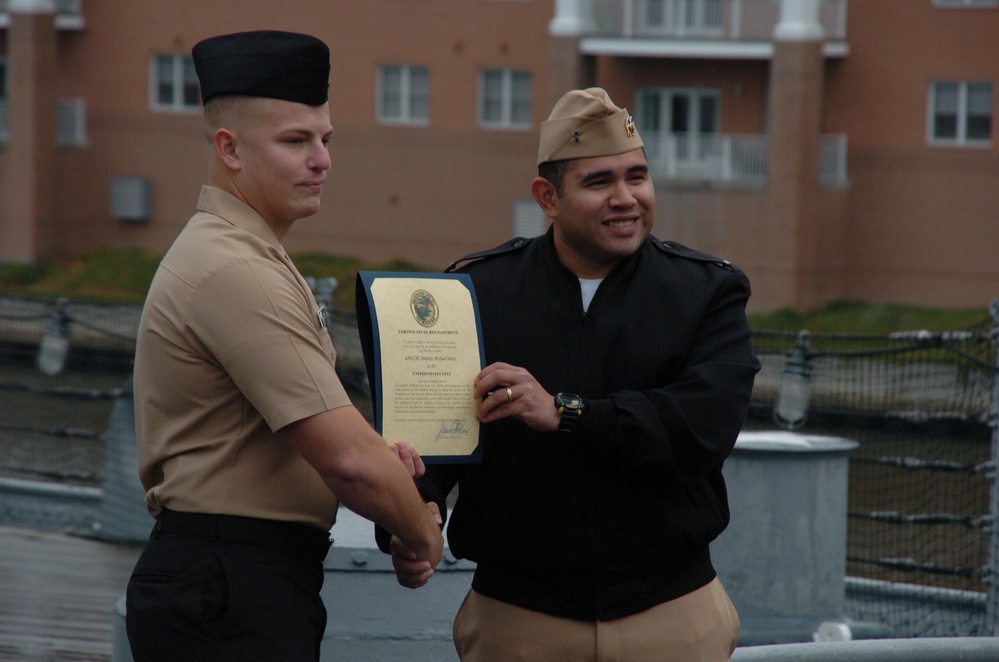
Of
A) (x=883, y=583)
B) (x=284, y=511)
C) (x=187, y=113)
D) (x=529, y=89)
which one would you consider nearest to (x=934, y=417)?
(x=883, y=583)

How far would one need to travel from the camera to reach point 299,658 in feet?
9.93

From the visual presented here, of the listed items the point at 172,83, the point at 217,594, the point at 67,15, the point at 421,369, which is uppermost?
the point at 67,15

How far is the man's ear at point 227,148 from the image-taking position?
10.0ft

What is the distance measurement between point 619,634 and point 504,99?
27.5m

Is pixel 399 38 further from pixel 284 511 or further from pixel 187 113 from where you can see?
pixel 284 511

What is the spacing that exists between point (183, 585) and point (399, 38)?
28.4 metres

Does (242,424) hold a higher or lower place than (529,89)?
lower

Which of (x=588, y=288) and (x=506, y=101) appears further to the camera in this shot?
(x=506, y=101)

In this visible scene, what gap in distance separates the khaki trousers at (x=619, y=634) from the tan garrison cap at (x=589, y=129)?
43.4 inches

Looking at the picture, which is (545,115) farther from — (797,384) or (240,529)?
(240,529)

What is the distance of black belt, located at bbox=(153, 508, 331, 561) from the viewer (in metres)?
3.00

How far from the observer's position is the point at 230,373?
2900 mm

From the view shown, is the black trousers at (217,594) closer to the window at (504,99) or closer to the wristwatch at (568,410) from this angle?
the wristwatch at (568,410)

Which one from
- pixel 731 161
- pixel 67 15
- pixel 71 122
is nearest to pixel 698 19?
pixel 731 161
